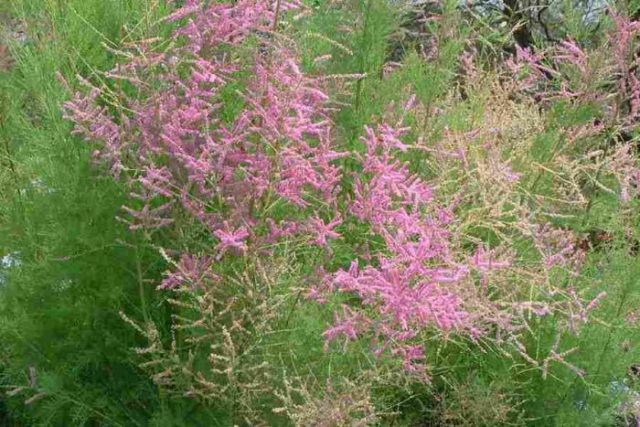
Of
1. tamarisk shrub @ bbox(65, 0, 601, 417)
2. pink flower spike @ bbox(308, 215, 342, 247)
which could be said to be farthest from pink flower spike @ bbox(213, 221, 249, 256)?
pink flower spike @ bbox(308, 215, 342, 247)

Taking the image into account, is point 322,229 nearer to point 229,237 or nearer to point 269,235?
point 269,235

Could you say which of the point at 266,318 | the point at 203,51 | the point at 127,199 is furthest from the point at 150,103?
the point at 266,318

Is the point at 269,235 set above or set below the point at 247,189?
below

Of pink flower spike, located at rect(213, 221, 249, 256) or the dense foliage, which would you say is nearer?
pink flower spike, located at rect(213, 221, 249, 256)

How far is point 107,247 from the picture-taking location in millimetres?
2859

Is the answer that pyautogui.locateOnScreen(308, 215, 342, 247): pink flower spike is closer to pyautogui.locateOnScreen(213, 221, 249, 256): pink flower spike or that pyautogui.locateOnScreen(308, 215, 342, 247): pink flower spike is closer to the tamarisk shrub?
the tamarisk shrub

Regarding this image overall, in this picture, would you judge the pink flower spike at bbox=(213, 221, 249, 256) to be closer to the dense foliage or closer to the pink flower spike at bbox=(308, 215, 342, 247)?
the dense foliage

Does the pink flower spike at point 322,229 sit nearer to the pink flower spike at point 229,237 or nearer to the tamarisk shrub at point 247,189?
the tamarisk shrub at point 247,189

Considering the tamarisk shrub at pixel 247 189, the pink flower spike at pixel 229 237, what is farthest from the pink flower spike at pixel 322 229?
the pink flower spike at pixel 229 237

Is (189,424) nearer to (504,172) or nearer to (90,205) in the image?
(90,205)

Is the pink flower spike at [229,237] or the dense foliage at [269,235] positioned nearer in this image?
the pink flower spike at [229,237]

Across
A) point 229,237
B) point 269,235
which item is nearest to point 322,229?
point 269,235

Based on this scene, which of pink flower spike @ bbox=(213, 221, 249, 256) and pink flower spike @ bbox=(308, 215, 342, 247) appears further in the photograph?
pink flower spike @ bbox=(308, 215, 342, 247)

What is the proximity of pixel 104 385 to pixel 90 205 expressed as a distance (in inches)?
28.8
